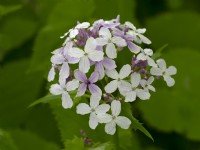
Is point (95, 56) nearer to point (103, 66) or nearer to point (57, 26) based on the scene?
point (103, 66)

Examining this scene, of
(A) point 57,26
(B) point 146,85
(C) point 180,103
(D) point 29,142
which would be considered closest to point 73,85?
(B) point 146,85

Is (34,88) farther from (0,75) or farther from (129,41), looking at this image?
(129,41)

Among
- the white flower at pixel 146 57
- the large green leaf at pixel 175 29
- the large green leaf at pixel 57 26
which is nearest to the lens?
the white flower at pixel 146 57

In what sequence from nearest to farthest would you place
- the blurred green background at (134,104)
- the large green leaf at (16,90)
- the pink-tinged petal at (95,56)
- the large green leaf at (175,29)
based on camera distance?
the pink-tinged petal at (95,56) < the blurred green background at (134,104) < the large green leaf at (16,90) < the large green leaf at (175,29)

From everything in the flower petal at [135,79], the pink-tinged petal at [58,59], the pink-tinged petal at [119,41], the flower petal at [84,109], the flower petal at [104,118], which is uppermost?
the pink-tinged petal at [58,59]

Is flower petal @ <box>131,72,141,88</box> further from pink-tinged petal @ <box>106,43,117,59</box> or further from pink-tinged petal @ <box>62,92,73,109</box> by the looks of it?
pink-tinged petal @ <box>62,92,73,109</box>

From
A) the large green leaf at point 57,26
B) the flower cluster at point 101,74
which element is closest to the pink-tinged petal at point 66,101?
the flower cluster at point 101,74

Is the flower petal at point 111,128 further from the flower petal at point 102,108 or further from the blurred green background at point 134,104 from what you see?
the blurred green background at point 134,104

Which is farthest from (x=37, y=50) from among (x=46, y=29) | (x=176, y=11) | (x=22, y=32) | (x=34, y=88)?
(x=176, y=11)
